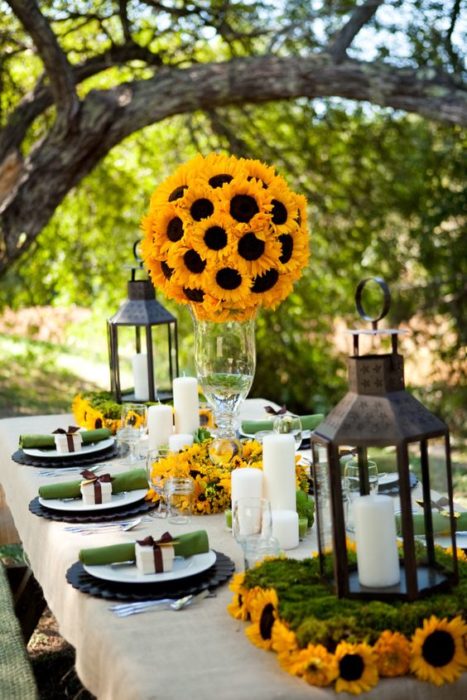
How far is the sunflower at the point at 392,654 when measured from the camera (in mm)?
1504

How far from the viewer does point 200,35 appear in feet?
22.2

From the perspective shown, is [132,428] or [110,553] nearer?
[110,553]

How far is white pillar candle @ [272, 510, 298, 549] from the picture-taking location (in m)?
2.09

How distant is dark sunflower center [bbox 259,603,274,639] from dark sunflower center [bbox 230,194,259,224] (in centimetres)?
118

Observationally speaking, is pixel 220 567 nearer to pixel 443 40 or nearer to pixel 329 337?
pixel 443 40

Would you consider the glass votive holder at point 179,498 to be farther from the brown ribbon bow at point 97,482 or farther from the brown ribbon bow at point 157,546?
the brown ribbon bow at point 157,546

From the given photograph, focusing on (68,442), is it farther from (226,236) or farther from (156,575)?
(156,575)

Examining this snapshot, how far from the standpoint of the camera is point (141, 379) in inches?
138

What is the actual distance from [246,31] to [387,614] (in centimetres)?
576

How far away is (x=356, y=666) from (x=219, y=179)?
55.9 inches

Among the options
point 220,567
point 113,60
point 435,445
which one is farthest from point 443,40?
point 220,567

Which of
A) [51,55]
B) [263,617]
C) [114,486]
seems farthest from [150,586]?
[51,55]

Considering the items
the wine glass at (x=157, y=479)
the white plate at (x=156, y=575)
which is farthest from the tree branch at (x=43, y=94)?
the white plate at (x=156, y=575)

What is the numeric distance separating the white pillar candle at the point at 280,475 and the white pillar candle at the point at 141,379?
54.9 inches
